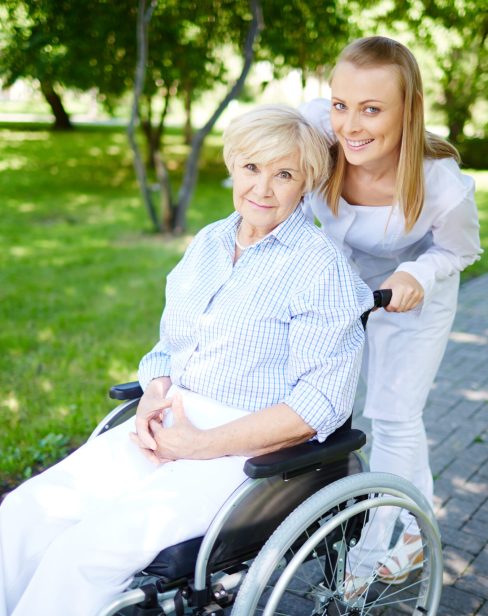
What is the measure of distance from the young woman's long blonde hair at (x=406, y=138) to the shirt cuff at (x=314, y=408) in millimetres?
702

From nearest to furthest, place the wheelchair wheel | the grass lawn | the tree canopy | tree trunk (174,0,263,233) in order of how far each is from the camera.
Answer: the wheelchair wheel → the grass lawn → tree trunk (174,0,263,233) → the tree canopy

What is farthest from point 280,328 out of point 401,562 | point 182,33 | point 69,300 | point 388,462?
point 182,33

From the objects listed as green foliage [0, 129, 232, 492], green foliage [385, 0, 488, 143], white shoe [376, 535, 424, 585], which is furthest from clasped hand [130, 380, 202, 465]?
green foliage [385, 0, 488, 143]

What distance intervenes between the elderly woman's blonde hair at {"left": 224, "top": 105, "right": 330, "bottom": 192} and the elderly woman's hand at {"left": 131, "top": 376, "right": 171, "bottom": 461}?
75 centimetres

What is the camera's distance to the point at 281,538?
182cm

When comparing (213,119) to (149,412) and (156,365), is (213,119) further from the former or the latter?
(149,412)

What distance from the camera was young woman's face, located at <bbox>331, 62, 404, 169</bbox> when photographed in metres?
2.18

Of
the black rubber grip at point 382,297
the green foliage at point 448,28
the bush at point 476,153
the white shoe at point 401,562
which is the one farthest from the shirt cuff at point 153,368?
the bush at point 476,153

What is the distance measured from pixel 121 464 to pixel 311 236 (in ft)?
2.83

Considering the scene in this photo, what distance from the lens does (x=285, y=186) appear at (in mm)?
2174

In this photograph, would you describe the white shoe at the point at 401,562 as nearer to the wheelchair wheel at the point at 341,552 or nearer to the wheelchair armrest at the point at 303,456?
the wheelchair wheel at the point at 341,552

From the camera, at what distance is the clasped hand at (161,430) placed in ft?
6.72

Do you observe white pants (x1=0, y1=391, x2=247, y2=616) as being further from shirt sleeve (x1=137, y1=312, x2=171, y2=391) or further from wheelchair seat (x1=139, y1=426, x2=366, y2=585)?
shirt sleeve (x1=137, y1=312, x2=171, y2=391)

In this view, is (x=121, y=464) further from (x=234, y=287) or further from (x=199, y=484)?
(x=234, y=287)
